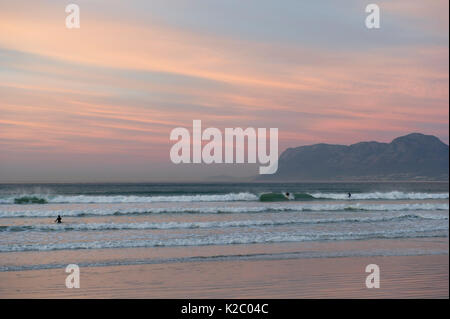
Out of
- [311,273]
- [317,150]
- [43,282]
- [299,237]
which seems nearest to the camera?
[43,282]

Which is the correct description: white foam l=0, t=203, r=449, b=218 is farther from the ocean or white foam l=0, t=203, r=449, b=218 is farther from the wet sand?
the wet sand

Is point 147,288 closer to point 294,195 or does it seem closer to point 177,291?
point 177,291

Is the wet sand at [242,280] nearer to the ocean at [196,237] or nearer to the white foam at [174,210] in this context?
the ocean at [196,237]

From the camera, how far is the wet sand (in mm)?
9938

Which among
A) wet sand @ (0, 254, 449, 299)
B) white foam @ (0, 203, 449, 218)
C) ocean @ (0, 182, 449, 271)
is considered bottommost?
wet sand @ (0, 254, 449, 299)

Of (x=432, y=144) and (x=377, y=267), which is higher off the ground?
(x=432, y=144)

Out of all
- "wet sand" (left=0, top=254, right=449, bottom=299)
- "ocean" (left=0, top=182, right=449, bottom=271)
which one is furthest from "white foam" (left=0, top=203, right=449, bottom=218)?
"wet sand" (left=0, top=254, right=449, bottom=299)

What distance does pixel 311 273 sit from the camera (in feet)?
39.2

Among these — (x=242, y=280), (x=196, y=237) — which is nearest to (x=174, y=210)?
(x=196, y=237)

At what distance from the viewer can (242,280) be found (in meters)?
11.0

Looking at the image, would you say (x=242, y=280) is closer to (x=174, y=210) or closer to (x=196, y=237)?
(x=196, y=237)

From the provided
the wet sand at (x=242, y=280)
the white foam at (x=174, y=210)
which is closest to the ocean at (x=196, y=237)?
the white foam at (x=174, y=210)
